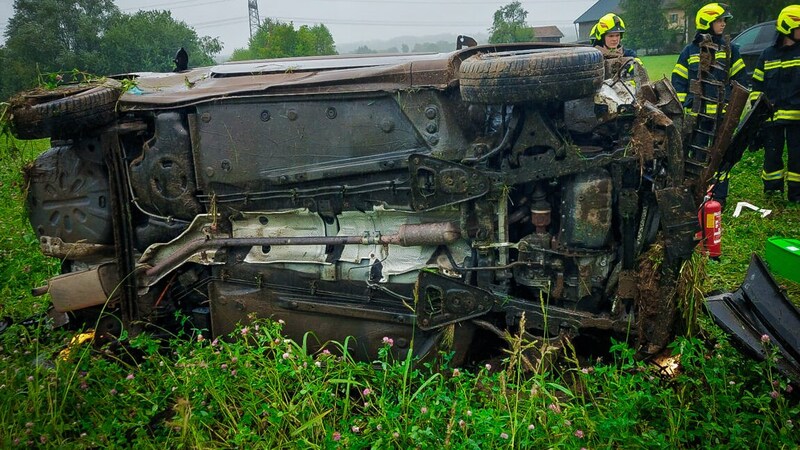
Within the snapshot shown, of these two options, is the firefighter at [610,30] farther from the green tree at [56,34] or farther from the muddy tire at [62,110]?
the green tree at [56,34]

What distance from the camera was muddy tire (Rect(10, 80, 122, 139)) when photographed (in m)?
4.06

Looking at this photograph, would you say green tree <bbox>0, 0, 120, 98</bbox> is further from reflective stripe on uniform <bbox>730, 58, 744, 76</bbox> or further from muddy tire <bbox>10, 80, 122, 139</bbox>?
reflective stripe on uniform <bbox>730, 58, 744, 76</bbox>

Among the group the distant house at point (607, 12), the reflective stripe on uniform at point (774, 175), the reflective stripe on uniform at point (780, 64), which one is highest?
the distant house at point (607, 12)

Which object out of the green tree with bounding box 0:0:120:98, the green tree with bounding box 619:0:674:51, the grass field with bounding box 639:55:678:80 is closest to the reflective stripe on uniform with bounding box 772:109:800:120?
the grass field with bounding box 639:55:678:80

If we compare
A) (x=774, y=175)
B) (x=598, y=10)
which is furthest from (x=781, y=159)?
(x=598, y=10)

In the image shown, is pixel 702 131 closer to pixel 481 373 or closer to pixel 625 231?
pixel 625 231

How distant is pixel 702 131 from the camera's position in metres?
3.72

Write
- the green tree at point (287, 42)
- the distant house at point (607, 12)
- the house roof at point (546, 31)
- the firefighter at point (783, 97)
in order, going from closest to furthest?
the firefighter at point (783, 97) → the green tree at point (287, 42) → the distant house at point (607, 12) → the house roof at point (546, 31)

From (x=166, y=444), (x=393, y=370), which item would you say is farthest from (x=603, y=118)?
(x=166, y=444)

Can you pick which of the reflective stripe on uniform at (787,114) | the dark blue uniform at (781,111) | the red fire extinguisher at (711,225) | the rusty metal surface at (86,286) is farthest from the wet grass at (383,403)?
the reflective stripe on uniform at (787,114)

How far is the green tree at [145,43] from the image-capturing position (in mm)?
30094

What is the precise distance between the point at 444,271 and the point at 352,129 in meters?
0.99

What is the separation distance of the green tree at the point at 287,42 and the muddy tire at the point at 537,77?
28.6m

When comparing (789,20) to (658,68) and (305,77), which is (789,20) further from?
(658,68)
